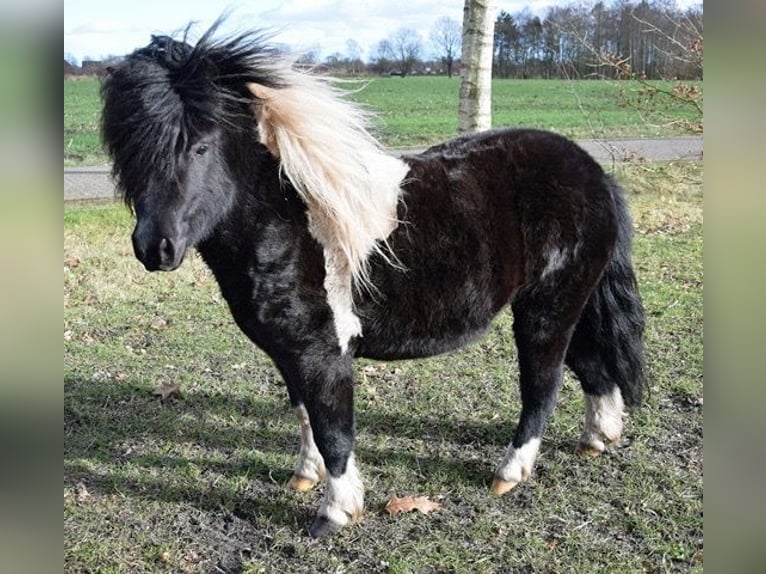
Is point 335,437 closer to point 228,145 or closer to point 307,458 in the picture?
point 307,458

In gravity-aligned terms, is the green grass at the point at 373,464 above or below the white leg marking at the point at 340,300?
below

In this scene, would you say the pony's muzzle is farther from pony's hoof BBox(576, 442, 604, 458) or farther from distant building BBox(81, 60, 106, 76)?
pony's hoof BBox(576, 442, 604, 458)

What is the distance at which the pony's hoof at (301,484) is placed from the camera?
11.9 feet

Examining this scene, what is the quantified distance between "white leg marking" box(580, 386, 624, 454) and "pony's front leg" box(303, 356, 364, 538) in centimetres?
134

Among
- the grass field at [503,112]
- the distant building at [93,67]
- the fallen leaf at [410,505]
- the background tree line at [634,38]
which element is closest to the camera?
the distant building at [93,67]

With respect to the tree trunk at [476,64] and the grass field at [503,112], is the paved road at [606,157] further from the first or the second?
the tree trunk at [476,64]

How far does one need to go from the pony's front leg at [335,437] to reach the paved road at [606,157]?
584 centimetres

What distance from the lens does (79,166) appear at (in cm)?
1308

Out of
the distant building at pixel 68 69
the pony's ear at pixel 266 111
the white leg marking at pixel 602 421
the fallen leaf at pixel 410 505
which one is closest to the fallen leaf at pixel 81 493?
the fallen leaf at pixel 410 505
